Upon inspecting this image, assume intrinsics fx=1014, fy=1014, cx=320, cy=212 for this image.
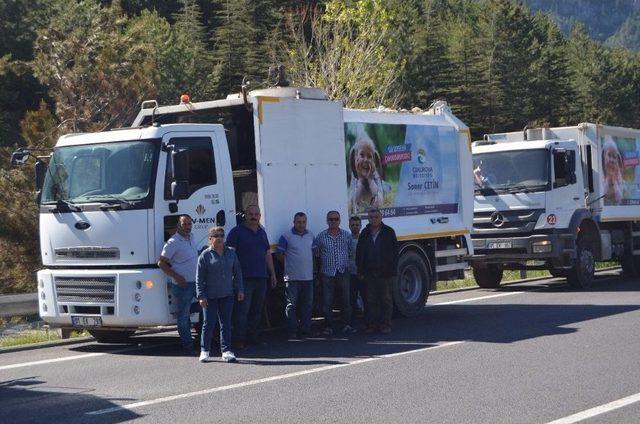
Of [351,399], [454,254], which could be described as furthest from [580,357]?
[454,254]

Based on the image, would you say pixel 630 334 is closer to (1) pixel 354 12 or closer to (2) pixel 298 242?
(2) pixel 298 242

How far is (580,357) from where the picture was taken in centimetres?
1145

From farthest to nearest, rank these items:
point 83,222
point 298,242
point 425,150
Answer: point 425,150
point 298,242
point 83,222

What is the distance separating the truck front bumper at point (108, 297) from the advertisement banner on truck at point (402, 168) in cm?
392

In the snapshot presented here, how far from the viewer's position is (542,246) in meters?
20.6

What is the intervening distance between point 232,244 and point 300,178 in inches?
67.2

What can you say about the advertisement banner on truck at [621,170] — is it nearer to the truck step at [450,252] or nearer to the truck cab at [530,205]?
the truck cab at [530,205]

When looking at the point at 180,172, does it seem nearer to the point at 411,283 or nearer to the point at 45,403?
the point at 45,403

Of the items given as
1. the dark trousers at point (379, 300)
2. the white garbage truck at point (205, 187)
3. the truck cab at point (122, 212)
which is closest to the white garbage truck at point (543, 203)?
the white garbage truck at point (205, 187)

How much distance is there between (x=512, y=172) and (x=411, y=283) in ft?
18.8

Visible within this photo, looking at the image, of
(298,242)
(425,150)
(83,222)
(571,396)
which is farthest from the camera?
(425,150)

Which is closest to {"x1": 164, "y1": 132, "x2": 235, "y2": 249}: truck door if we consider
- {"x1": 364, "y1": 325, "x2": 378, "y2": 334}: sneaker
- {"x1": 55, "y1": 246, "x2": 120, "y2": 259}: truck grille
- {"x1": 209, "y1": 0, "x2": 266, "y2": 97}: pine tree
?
{"x1": 55, "y1": 246, "x2": 120, "y2": 259}: truck grille

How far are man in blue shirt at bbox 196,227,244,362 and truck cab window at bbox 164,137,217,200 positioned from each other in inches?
42.1

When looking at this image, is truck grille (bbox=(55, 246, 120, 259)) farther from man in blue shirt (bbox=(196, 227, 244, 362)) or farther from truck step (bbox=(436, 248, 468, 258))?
truck step (bbox=(436, 248, 468, 258))
